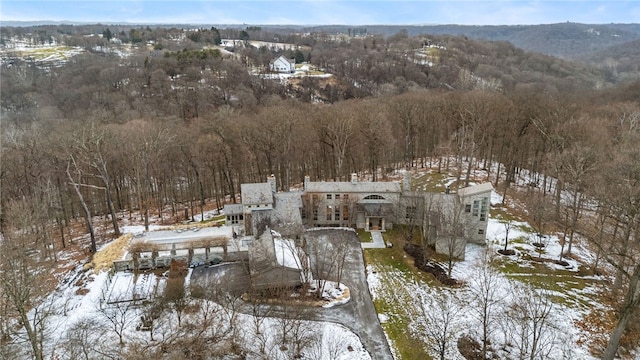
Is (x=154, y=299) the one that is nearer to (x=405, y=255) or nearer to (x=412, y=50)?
(x=405, y=255)

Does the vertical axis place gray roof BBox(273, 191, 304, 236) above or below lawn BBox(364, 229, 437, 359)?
above

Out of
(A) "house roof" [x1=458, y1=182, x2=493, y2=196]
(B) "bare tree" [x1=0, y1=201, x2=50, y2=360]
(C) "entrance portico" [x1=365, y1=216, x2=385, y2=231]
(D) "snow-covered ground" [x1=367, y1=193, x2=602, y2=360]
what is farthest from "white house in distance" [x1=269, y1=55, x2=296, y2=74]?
(D) "snow-covered ground" [x1=367, y1=193, x2=602, y2=360]

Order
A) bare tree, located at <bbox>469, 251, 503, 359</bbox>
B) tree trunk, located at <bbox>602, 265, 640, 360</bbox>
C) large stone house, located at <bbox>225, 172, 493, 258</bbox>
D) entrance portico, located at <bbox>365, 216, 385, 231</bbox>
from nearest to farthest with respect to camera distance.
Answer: tree trunk, located at <bbox>602, 265, 640, 360</bbox> < bare tree, located at <bbox>469, 251, 503, 359</bbox> < large stone house, located at <bbox>225, 172, 493, 258</bbox> < entrance portico, located at <bbox>365, 216, 385, 231</bbox>

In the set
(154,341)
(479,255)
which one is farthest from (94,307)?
(479,255)

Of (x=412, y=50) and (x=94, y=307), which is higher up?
(x=412, y=50)

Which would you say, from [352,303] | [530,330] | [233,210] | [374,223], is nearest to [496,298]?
[530,330]

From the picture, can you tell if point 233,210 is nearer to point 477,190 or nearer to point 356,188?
point 356,188

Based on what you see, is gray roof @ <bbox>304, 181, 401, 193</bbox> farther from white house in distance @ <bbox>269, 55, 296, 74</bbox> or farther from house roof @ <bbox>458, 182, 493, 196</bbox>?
white house in distance @ <bbox>269, 55, 296, 74</bbox>
